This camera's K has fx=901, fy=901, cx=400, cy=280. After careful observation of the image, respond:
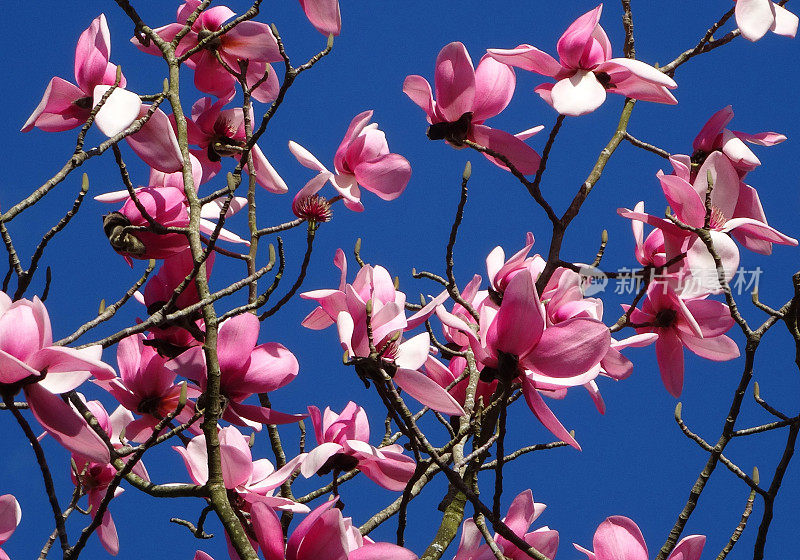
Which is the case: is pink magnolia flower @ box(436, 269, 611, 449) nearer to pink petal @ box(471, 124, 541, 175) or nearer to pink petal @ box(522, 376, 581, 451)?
pink petal @ box(522, 376, 581, 451)

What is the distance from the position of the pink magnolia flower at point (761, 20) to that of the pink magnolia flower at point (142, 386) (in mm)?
959

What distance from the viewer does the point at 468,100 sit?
4.57 feet

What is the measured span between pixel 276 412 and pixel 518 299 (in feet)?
1.24

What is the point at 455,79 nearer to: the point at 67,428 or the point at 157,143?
the point at 157,143

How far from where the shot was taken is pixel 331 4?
134cm

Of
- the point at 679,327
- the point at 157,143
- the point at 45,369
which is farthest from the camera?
the point at 679,327

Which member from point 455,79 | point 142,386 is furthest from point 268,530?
point 455,79

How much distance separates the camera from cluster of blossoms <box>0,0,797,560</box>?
105cm

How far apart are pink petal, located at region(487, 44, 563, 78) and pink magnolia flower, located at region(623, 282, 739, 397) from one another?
369 millimetres

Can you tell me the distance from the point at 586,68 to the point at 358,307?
0.49 metres

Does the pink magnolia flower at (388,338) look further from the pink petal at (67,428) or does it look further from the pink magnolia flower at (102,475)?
the pink magnolia flower at (102,475)

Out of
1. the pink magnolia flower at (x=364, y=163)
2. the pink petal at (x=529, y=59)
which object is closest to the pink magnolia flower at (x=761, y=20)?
the pink petal at (x=529, y=59)

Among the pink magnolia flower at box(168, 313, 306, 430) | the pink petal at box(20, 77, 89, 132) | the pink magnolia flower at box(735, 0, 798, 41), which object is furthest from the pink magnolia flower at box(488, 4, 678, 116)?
the pink petal at box(20, 77, 89, 132)

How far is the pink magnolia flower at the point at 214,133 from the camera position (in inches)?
59.4
